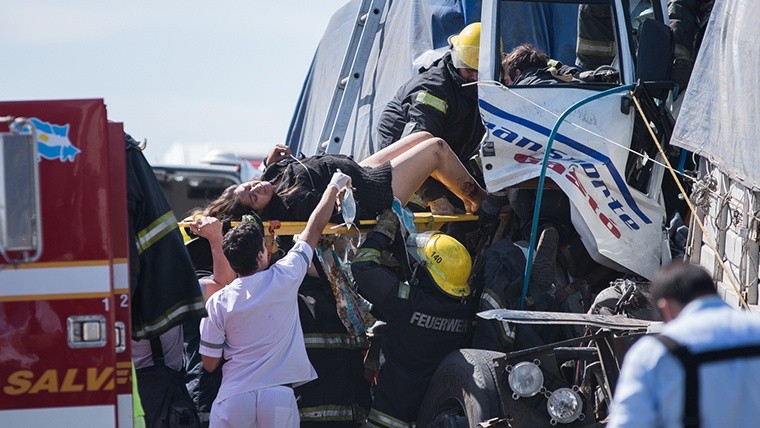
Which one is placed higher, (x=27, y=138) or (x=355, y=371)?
(x=27, y=138)

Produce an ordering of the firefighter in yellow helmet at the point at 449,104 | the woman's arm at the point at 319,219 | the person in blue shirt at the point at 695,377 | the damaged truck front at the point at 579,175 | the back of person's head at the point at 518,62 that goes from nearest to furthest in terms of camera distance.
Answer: the person in blue shirt at the point at 695,377
the damaged truck front at the point at 579,175
the woman's arm at the point at 319,219
the back of person's head at the point at 518,62
the firefighter in yellow helmet at the point at 449,104

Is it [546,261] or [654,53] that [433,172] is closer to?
[546,261]

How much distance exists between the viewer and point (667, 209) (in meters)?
6.62

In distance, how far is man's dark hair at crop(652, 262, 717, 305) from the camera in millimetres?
3291

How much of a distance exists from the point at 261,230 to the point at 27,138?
214cm

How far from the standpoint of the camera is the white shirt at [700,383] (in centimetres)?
316

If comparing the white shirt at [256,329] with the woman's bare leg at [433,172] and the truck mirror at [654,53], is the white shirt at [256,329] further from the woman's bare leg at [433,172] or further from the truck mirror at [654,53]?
the truck mirror at [654,53]

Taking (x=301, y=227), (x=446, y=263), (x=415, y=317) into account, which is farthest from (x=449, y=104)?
(x=415, y=317)

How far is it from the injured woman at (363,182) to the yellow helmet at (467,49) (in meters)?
0.47

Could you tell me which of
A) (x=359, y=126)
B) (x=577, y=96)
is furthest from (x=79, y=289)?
(x=359, y=126)

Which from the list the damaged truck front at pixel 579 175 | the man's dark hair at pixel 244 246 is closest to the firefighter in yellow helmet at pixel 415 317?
the damaged truck front at pixel 579 175

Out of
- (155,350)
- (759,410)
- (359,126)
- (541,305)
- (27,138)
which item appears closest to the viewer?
(759,410)

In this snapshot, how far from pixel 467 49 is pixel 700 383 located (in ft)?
14.5

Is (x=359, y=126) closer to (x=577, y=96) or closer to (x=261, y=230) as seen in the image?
(x=577, y=96)
